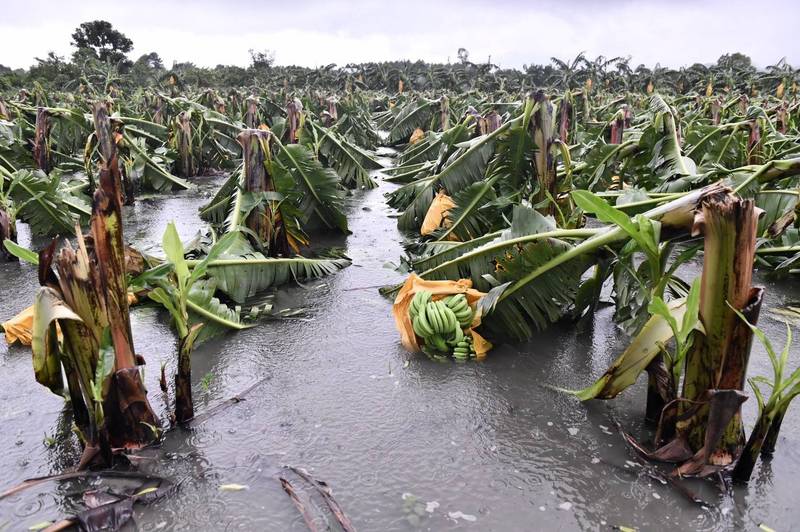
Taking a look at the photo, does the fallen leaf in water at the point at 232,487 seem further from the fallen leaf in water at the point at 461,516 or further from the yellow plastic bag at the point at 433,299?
the yellow plastic bag at the point at 433,299

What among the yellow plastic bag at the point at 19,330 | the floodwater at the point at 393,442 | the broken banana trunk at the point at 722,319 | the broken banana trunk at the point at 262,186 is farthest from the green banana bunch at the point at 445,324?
the yellow plastic bag at the point at 19,330

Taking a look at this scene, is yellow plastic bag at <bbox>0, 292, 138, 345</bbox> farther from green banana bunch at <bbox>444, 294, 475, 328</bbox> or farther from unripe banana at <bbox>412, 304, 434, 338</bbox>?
green banana bunch at <bbox>444, 294, 475, 328</bbox>

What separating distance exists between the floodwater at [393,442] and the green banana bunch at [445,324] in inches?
6.1

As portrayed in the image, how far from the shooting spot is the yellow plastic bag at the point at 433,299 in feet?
12.5

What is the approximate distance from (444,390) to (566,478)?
957mm

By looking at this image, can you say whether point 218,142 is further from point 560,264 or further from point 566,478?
point 566,478

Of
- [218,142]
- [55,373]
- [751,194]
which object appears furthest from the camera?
[218,142]

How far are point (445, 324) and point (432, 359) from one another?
0.25 m

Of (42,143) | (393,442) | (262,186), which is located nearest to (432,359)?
(393,442)

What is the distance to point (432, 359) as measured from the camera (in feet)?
12.3

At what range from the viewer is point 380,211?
8250 millimetres

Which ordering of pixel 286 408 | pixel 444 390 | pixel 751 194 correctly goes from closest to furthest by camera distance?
pixel 286 408
pixel 444 390
pixel 751 194

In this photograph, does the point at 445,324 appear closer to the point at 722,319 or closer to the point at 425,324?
the point at 425,324

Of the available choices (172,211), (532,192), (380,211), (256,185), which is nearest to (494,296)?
(532,192)
